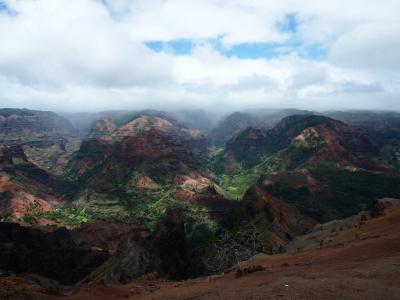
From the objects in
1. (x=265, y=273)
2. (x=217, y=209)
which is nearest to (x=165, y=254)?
(x=265, y=273)

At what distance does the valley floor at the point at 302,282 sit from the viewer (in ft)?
90.2

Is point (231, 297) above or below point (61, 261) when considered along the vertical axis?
above

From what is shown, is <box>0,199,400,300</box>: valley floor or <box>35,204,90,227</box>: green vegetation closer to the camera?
<box>0,199,400,300</box>: valley floor

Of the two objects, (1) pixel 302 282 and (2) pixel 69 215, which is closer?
(1) pixel 302 282

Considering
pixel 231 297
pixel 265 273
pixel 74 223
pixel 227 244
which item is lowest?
pixel 74 223

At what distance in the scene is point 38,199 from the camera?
573ft

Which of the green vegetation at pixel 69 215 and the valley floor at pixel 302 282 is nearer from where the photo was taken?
the valley floor at pixel 302 282

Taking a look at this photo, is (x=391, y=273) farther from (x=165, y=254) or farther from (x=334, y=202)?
(x=334, y=202)

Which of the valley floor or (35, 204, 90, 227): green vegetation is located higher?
the valley floor

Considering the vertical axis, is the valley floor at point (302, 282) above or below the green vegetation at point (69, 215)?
above

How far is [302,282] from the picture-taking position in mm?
29781

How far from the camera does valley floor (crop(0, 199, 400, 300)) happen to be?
27.5 metres

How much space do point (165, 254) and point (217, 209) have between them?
89270 millimetres

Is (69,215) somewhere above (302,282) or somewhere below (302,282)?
below
